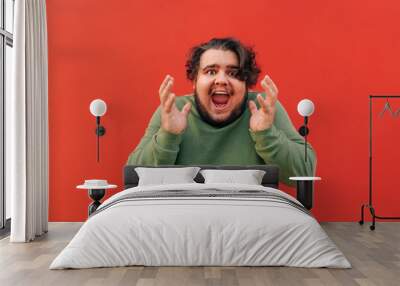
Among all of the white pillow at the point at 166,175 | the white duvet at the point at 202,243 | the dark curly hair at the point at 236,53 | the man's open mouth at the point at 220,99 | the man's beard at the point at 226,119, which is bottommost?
the white duvet at the point at 202,243

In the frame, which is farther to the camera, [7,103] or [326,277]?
[7,103]

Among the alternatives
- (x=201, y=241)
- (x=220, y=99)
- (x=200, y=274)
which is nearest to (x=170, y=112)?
(x=220, y=99)

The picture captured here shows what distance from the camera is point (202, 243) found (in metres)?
4.37

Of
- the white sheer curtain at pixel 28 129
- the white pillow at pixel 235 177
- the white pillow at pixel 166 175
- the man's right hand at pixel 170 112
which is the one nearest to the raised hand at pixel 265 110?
the white pillow at pixel 235 177

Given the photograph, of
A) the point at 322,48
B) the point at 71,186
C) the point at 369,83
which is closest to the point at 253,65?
the point at 322,48

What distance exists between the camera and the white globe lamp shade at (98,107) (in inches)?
270

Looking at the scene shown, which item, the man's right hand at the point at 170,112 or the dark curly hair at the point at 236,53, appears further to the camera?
the dark curly hair at the point at 236,53

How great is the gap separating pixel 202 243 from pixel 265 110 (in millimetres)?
2888

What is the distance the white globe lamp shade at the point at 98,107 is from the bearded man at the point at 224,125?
0.60m

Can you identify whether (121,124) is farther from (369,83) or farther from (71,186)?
(369,83)

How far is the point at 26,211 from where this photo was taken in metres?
5.84

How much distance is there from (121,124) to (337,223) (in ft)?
9.59

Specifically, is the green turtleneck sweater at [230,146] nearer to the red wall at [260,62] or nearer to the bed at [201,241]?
the red wall at [260,62]

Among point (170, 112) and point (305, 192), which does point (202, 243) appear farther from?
point (170, 112)
